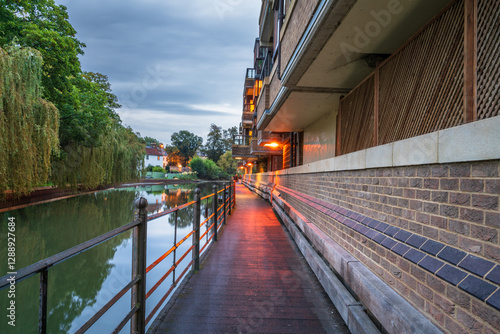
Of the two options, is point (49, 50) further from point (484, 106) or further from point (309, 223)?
point (484, 106)

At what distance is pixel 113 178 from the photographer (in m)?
23.2

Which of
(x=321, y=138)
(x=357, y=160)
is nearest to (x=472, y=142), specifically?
(x=357, y=160)

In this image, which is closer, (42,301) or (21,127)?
(42,301)

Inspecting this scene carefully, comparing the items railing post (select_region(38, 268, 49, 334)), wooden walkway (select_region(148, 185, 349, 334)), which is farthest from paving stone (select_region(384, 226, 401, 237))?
railing post (select_region(38, 268, 49, 334))

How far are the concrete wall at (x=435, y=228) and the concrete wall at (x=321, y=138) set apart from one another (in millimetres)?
3847

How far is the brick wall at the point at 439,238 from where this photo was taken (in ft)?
4.98

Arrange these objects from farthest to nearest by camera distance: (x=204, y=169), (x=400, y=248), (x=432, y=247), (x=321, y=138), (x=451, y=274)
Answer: (x=204, y=169), (x=321, y=138), (x=400, y=248), (x=432, y=247), (x=451, y=274)

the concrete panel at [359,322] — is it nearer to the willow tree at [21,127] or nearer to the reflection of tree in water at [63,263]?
the reflection of tree in water at [63,263]

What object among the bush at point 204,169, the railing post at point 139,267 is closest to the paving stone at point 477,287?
the railing post at point 139,267

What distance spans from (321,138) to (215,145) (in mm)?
97128

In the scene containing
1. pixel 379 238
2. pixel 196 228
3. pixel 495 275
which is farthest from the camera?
pixel 196 228

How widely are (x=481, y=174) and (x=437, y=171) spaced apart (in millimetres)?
391

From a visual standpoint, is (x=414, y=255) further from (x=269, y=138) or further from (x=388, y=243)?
(x=269, y=138)

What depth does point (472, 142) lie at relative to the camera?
165 centimetres
